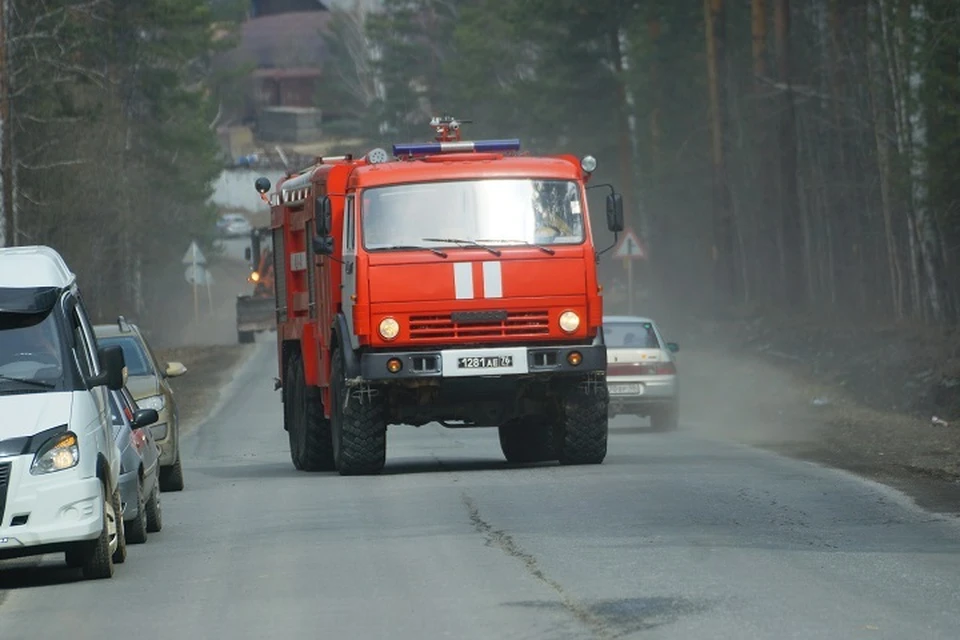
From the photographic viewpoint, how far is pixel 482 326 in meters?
19.0

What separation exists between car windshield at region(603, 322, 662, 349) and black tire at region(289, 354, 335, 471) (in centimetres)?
781

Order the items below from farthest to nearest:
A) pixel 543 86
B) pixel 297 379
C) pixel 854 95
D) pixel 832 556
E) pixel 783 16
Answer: pixel 543 86 → pixel 854 95 → pixel 783 16 → pixel 297 379 → pixel 832 556

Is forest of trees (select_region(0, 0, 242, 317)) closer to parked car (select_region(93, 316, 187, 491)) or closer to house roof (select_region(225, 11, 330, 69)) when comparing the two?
parked car (select_region(93, 316, 187, 491))

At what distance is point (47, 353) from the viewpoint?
41.6 feet

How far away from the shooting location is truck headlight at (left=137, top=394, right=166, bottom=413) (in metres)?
19.4

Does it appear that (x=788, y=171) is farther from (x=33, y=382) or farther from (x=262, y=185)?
(x=33, y=382)

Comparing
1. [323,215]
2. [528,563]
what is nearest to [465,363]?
[323,215]

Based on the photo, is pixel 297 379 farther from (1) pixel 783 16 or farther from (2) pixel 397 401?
(1) pixel 783 16

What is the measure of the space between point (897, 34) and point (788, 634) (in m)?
32.9

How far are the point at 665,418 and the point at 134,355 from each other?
34.6ft

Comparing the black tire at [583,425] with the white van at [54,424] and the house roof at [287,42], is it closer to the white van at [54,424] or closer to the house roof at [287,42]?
the white van at [54,424]

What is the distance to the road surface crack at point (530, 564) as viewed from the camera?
9.87 meters


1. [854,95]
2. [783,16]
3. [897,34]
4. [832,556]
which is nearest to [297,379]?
[832,556]

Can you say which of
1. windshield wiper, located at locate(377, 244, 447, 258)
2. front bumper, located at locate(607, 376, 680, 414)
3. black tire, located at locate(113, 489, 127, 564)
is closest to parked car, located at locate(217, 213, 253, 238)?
front bumper, located at locate(607, 376, 680, 414)
